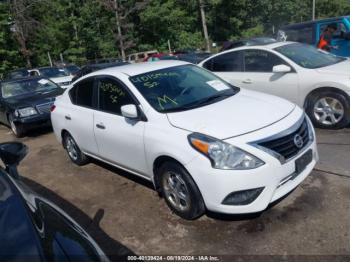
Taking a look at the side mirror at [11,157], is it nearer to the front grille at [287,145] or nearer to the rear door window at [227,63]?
the front grille at [287,145]

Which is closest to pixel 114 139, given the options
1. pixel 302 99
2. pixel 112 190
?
pixel 112 190

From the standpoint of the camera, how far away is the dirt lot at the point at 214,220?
3.34 meters

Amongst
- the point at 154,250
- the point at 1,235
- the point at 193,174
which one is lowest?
the point at 154,250

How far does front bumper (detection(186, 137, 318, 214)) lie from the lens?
3330 mm

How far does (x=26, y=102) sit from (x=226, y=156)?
6.95 meters

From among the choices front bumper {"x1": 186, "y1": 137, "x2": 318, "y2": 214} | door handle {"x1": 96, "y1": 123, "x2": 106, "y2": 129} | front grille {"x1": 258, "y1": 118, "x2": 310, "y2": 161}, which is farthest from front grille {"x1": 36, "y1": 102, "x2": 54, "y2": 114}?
front grille {"x1": 258, "y1": 118, "x2": 310, "y2": 161}

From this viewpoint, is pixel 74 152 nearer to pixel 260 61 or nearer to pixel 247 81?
pixel 247 81

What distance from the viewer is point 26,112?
8711mm

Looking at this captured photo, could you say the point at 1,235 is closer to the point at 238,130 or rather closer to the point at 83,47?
the point at 238,130

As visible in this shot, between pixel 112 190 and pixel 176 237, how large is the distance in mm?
1581

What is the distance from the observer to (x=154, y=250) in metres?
3.50

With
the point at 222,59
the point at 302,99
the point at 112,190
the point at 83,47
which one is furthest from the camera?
the point at 83,47

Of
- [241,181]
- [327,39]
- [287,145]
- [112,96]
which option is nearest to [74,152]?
[112,96]

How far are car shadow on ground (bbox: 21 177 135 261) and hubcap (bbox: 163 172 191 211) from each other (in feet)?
2.31
